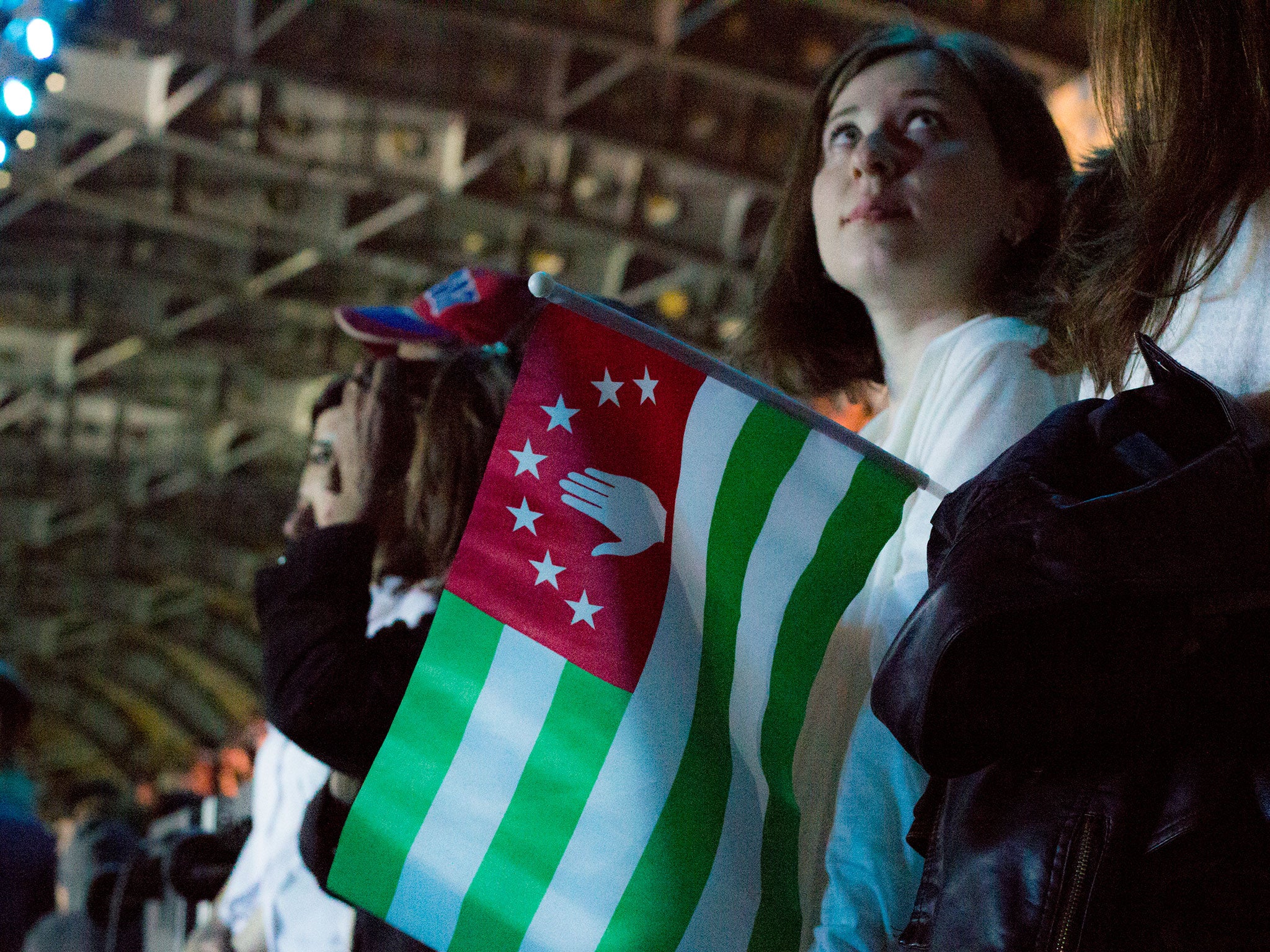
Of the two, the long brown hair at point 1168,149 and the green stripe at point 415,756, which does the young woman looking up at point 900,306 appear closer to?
the long brown hair at point 1168,149

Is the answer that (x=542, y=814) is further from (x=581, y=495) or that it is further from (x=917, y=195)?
(x=917, y=195)

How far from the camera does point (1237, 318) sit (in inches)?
47.8

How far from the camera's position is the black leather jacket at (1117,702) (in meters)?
0.95

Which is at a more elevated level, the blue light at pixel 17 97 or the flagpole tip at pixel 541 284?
the flagpole tip at pixel 541 284

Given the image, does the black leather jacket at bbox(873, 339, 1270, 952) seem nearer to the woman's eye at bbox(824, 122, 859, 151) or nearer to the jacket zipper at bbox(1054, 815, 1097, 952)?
the jacket zipper at bbox(1054, 815, 1097, 952)

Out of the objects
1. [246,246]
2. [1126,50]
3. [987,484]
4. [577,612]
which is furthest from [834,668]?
[246,246]

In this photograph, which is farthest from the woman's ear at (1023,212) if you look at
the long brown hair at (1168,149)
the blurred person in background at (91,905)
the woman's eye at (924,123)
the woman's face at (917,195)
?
the blurred person in background at (91,905)

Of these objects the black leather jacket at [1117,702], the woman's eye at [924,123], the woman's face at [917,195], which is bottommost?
the black leather jacket at [1117,702]

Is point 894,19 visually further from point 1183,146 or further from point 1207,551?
point 1207,551

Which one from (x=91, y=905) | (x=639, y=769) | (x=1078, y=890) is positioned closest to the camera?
(x=1078, y=890)

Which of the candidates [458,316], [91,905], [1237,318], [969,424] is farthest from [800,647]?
[91,905]

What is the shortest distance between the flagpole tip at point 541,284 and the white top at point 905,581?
0.45 metres

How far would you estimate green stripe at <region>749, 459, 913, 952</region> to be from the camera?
138 centimetres

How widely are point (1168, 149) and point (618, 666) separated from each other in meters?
0.71
